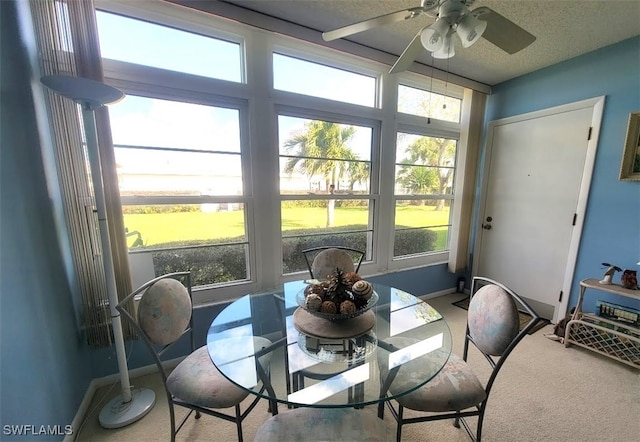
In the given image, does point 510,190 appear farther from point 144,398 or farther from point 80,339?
point 80,339

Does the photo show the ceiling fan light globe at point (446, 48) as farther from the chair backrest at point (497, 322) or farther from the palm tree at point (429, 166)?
the palm tree at point (429, 166)

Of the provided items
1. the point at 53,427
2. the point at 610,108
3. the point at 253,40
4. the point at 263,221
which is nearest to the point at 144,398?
the point at 53,427

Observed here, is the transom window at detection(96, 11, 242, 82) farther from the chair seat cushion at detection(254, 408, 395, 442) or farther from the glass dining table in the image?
the chair seat cushion at detection(254, 408, 395, 442)

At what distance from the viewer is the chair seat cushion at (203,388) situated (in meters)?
1.09

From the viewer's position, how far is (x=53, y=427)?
1.18 meters

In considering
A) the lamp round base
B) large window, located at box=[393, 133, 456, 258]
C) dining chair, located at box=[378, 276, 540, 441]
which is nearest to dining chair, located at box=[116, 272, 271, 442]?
the lamp round base

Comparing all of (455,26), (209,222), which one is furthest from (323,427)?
(455,26)

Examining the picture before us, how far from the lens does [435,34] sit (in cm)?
116

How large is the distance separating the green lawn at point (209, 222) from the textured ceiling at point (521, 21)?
1.47 metres

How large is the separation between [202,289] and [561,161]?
11.5ft

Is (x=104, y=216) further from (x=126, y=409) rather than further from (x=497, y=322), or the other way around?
(x=497, y=322)

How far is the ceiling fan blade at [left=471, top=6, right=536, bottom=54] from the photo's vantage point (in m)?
1.08

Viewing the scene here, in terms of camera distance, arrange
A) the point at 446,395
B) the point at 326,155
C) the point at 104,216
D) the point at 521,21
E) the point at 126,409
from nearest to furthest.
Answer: the point at 446,395
the point at 104,216
the point at 126,409
the point at 521,21
the point at 326,155

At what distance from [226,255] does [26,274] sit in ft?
3.61
